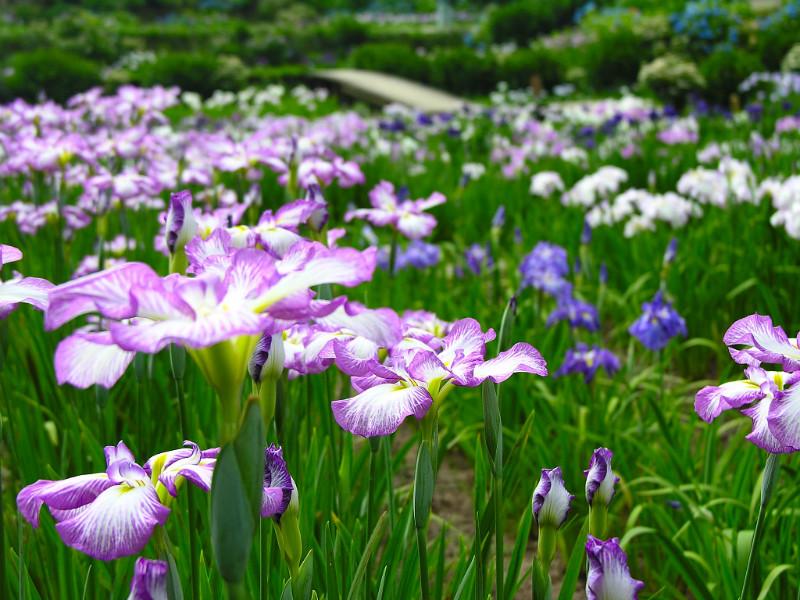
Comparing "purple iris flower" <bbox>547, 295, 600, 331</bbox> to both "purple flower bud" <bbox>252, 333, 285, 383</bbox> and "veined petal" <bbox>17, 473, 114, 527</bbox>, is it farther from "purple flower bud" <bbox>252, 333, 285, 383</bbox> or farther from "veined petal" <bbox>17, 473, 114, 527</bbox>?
"veined petal" <bbox>17, 473, 114, 527</bbox>

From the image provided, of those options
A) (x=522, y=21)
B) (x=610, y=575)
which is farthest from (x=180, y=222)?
(x=522, y=21)

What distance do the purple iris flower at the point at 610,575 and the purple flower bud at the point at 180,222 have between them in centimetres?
71

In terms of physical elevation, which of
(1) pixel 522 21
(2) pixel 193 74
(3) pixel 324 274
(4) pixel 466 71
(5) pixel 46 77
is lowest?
(4) pixel 466 71

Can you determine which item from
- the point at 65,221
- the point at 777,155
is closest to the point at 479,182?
the point at 777,155

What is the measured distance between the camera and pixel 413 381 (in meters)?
1.02

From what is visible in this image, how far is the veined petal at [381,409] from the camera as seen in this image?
3.14 ft

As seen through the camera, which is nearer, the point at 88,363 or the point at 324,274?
the point at 324,274

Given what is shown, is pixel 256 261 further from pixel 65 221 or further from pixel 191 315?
pixel 65 221

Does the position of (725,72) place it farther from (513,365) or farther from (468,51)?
(513,365)

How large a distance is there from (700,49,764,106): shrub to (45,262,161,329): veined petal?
9629 mm

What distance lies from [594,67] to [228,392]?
43.6 feet

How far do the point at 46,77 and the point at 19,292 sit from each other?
1227 cm

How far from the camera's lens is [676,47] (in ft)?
36.7

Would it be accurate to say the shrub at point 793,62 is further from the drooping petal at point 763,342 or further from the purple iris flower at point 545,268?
the drooping petal at point 763,342
